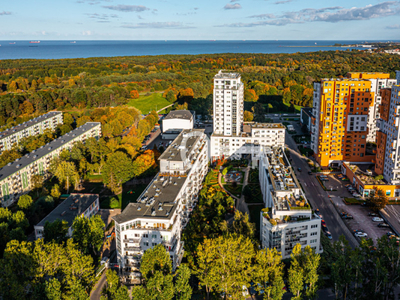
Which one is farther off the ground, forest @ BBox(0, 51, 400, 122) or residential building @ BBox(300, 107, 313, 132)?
forest @ BBox(0, 51, 400, 122)

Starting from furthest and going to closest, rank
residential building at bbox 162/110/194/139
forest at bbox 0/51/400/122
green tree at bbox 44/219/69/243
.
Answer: forest at bbox 0/51/400/122
residential building at bbox 162/110/194/139
green tree at bbox 44/219/69/243

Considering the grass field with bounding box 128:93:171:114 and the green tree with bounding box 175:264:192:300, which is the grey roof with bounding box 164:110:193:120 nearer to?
the grass field with bounding box 128:93:171:114

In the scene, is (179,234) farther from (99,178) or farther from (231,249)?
(99,178)

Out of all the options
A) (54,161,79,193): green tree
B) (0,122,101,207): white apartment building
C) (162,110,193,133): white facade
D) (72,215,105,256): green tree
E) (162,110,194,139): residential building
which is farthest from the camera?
(162,110,193,133): white facade

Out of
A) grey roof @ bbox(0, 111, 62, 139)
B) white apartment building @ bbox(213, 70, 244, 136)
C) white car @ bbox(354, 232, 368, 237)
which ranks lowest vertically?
white car @ bbox(354, 232, 368, 237)

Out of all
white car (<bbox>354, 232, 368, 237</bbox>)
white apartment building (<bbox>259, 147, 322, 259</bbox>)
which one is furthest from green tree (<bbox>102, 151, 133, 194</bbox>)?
white car (<bbox>354, 232, 368, 237</bbox>)

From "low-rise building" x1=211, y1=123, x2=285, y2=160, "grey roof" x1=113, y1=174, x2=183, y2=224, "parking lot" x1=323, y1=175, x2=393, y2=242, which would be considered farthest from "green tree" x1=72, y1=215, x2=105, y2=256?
"low-rise building" x1=211, y1=123, x2=285, y2=160

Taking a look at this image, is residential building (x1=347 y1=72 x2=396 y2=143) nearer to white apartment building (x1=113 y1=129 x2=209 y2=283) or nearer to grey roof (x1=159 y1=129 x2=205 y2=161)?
grey roof (x1=159 y1=129 x2=205 y2=161)

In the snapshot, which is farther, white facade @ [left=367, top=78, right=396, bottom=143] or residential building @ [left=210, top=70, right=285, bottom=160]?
white facade @ [left=367, top=78, right=396, bottom=143]
